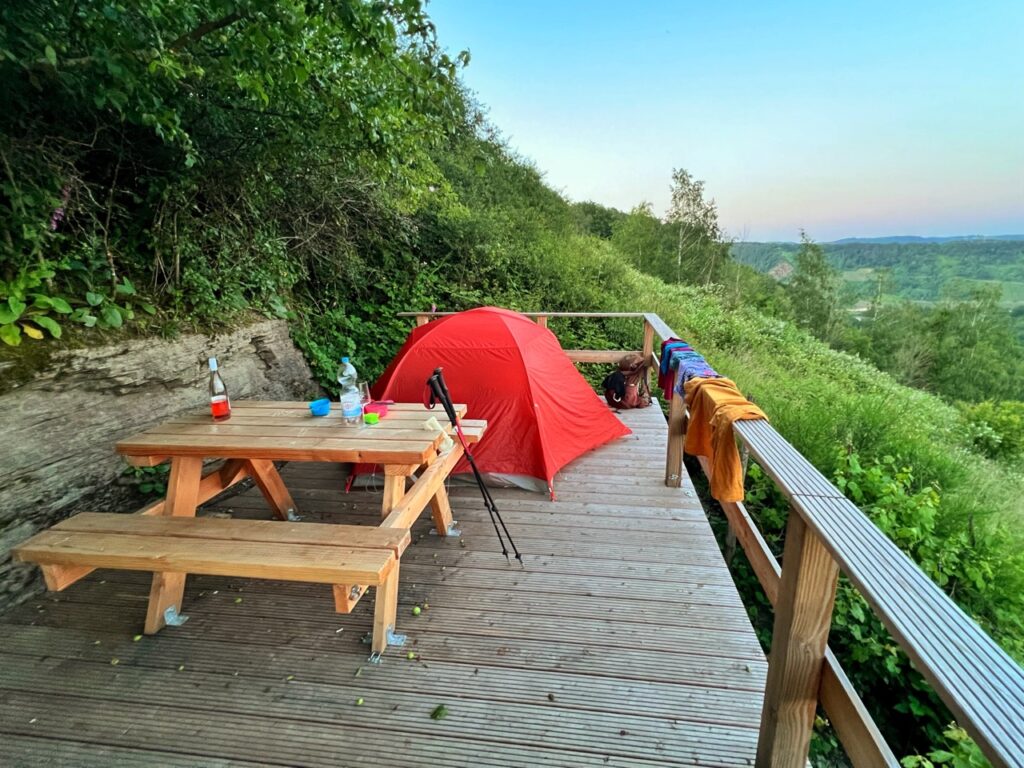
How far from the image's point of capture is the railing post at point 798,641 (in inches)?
39.7

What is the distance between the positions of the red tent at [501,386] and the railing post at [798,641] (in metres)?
1.79

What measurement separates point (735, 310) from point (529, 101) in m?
7.90

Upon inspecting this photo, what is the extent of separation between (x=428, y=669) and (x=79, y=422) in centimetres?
213

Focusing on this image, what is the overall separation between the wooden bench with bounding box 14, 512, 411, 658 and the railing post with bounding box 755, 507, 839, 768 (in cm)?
110

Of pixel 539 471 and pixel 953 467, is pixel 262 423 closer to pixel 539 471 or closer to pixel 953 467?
pixel 539 471

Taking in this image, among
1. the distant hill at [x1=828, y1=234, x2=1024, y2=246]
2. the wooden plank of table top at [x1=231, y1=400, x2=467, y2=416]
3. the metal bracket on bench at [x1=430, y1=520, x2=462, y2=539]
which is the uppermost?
the distant hill at [x1=828, y1=234, x2=1024, y2=246]

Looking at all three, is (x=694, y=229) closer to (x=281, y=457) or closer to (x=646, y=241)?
(x=646, y=241)

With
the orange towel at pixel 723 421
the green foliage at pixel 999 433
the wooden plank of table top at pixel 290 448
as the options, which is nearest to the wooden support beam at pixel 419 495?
the wooden plank of table top at pixel 290 448

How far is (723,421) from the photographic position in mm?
1545

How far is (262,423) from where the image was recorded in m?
2.13

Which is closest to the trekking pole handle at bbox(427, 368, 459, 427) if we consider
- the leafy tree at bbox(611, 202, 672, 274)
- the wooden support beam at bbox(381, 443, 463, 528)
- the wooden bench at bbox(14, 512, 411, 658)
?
the wooden support beam at bbox(381, 443, 463, 528)

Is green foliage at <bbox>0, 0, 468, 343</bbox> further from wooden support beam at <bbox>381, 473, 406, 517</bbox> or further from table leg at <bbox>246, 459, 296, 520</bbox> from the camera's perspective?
wooden support beam at <bbox>381, 473, 406, 517</bbox>

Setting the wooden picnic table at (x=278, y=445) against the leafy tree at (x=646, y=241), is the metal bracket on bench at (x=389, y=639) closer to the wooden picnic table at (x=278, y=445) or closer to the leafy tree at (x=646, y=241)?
the wooden picnic table at (x=278, y=445)

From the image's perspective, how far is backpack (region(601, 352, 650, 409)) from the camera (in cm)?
445
